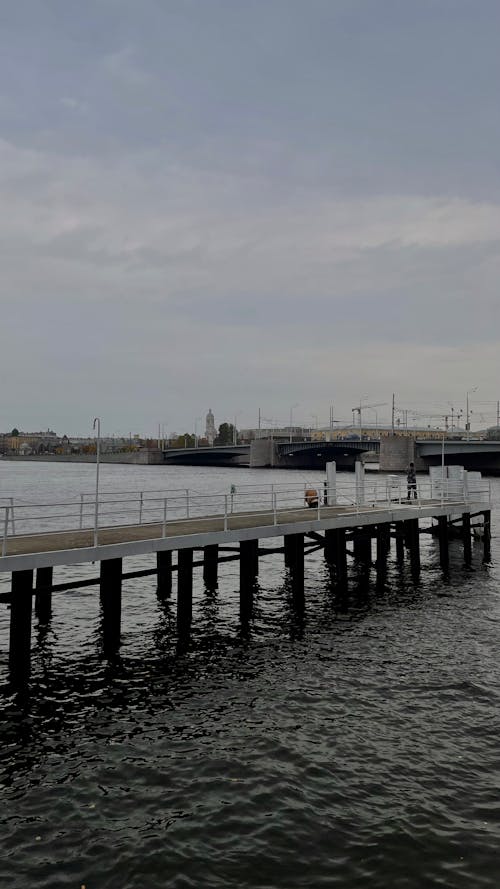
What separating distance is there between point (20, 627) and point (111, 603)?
3.03 m

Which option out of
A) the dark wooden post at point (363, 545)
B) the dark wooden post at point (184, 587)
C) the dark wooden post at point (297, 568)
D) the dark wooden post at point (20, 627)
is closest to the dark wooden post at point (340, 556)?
the dark wooden post at point (363, 545)

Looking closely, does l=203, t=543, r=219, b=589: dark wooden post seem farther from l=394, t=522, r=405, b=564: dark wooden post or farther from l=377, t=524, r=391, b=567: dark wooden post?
l=394, t=522, r=405, b=564: dark wooden post

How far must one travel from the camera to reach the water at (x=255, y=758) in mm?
9016

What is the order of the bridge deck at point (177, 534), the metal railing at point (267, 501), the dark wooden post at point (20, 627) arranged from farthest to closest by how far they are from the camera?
the metal railing at point (267, 501) → the bridge deck at point (177, 534) → the dark wooden post at point (20, 627)

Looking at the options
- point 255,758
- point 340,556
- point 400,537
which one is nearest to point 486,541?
point 400,537

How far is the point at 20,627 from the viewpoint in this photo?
606 inches

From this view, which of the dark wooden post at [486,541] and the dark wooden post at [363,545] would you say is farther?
the dark wooden post at [486,541]

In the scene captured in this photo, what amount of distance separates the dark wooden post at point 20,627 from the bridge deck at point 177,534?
0.60 meters

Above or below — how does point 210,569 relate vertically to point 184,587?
below

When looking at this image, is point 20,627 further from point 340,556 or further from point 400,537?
point 400,537

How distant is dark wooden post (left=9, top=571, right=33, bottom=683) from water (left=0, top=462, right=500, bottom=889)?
637 mm

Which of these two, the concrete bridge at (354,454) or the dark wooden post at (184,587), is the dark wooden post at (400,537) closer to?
the dark wooden post at (184,587)

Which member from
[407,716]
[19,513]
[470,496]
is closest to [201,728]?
[407,716]

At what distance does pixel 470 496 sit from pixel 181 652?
23338mm
